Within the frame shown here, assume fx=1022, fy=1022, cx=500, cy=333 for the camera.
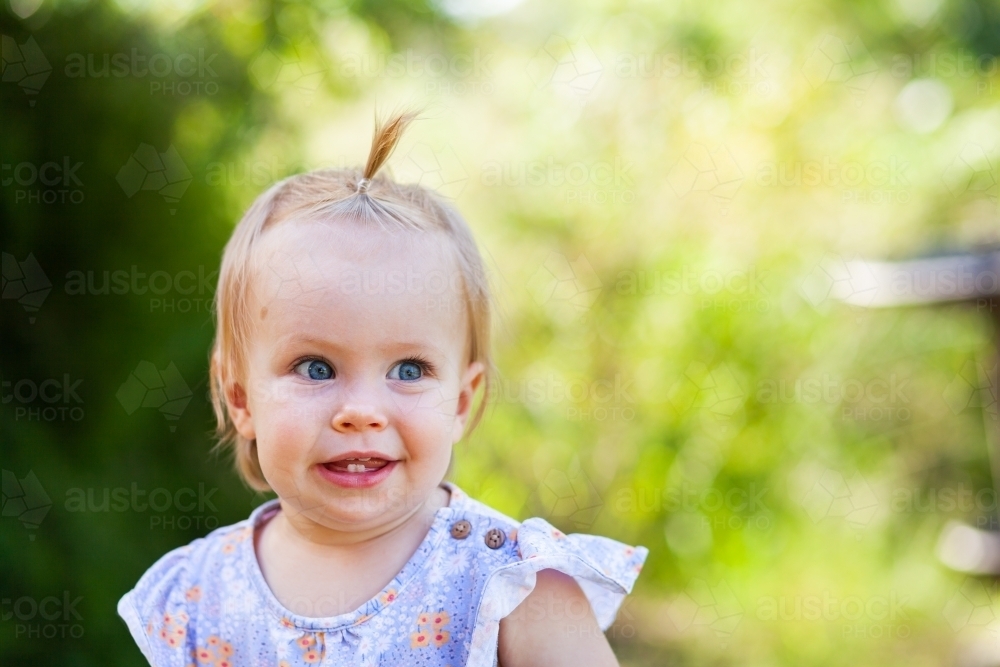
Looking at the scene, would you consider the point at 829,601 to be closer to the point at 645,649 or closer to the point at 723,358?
the point at 645,649

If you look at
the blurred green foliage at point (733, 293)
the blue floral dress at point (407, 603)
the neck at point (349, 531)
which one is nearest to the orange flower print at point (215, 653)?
the blue floral dress at point (407, 603)

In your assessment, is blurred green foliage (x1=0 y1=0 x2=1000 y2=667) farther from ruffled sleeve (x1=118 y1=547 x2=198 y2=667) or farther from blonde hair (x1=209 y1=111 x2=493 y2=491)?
ruffled sleeve (x1=118 y1=547 x2=198 y2=667)

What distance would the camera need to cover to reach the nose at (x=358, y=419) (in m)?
1.35

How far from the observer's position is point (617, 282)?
12.3ft

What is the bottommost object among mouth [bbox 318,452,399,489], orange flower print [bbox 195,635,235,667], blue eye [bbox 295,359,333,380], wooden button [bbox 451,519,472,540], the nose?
orange flower print [bbox 195,635,235,667]

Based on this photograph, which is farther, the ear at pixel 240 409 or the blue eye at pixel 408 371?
the ear at pixel 240 409

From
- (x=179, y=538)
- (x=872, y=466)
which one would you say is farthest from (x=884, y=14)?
(x=179, y=538)

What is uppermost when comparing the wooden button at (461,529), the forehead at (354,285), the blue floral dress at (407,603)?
the forehead at (354,285)

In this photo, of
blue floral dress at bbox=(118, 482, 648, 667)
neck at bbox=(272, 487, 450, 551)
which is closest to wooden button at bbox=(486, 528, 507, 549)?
blue floral dress at bbox=(118, 482, 648, 667)

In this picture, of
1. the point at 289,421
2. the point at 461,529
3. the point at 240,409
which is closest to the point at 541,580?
the point at 461,529

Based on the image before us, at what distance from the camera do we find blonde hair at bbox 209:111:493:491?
1470 mm

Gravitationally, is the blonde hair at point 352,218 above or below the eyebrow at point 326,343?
above

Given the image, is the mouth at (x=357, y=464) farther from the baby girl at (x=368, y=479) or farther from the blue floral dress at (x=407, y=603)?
the blue floral dress at (x=407, y=603)

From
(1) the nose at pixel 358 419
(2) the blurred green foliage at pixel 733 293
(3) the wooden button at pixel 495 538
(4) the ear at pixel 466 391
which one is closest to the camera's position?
(1) the nose at pixel 358 419
